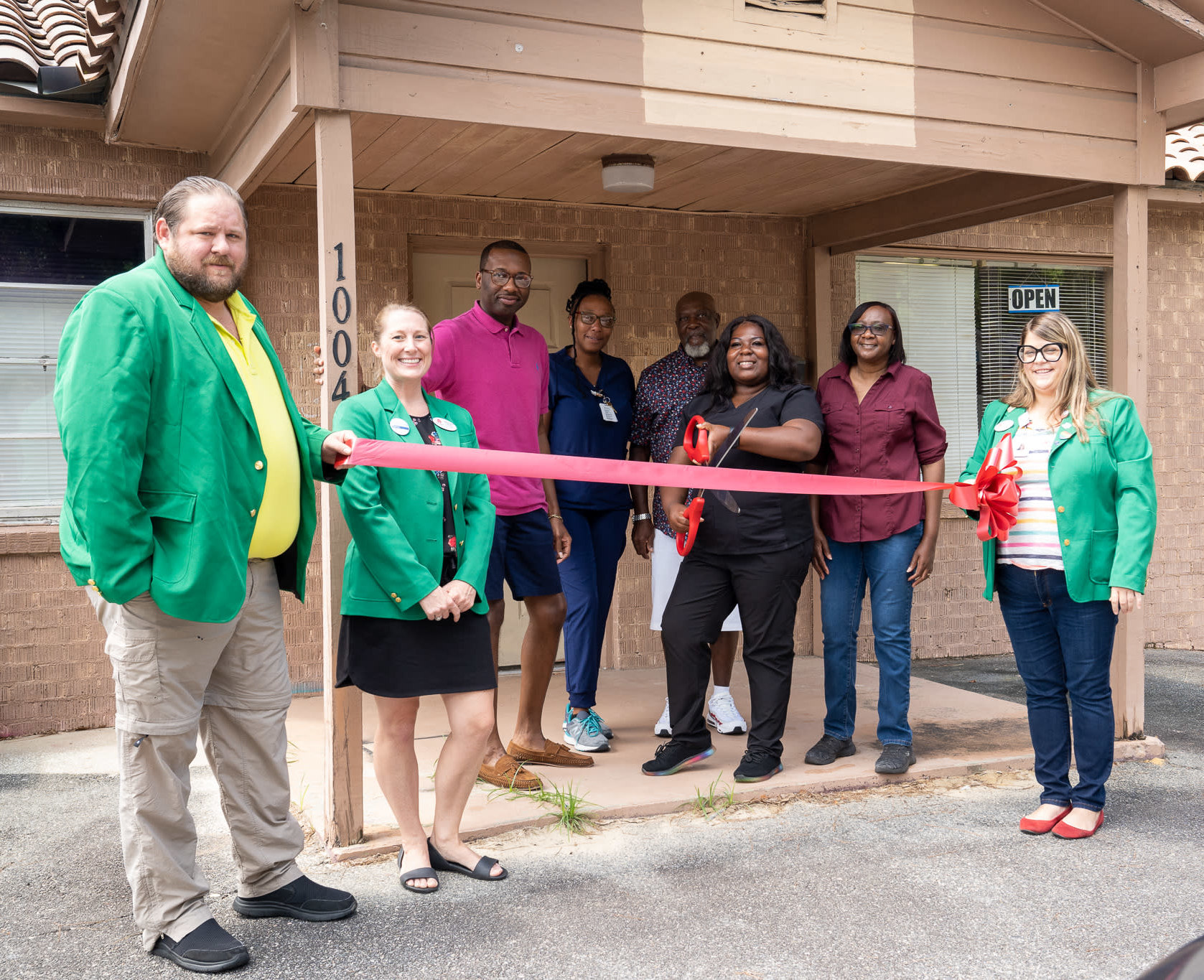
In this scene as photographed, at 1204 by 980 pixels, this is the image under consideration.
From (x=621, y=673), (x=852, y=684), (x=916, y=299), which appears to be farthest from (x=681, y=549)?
(x=916, y=299)

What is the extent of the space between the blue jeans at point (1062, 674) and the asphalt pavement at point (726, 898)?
0.79ft

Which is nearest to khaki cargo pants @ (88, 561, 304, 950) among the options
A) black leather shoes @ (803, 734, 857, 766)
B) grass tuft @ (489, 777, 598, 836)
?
grass tuft @ (489, 777, 598, 836)

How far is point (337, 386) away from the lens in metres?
3.85

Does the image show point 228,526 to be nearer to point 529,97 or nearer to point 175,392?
point 175,392

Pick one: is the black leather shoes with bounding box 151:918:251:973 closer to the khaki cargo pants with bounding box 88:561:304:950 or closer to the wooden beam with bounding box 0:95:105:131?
the khaki cargo pants with bounding box 88:561:304:950

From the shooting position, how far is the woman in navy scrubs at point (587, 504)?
4922 millimetres

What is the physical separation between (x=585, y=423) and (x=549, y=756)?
147 cm

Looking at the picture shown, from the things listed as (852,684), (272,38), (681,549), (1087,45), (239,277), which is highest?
(1087,45)

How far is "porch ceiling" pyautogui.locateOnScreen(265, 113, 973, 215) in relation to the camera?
479 centimetres

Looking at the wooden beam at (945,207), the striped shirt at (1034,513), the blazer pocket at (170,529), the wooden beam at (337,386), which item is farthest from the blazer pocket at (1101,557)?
the blazer pocket at (170,529)

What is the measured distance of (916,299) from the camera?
24.9 ft

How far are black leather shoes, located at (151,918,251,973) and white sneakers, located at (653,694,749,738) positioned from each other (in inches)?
98.0

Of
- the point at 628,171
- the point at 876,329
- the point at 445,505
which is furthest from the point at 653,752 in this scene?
the point at 628,171

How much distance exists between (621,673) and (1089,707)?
310cm
